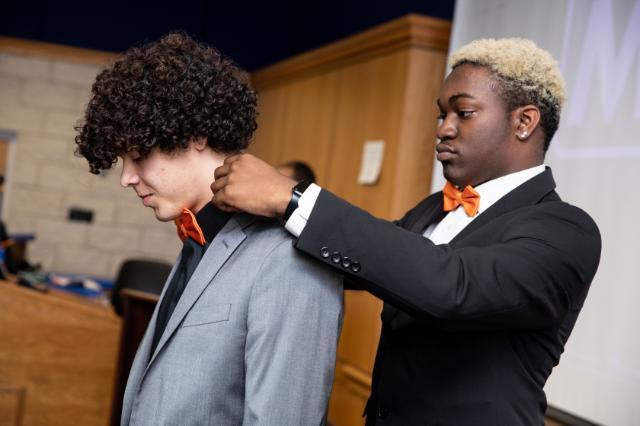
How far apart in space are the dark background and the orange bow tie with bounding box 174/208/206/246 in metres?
4.67

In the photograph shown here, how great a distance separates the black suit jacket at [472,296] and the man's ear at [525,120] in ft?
0.33

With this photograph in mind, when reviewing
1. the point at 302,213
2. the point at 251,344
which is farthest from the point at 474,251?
the point at 251,344

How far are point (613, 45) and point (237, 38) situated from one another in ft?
15.2

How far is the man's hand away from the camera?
56.3 inches

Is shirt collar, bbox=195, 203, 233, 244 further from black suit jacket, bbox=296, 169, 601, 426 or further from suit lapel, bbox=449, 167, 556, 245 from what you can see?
suit lapel, bbox=449, 167, 556, 245

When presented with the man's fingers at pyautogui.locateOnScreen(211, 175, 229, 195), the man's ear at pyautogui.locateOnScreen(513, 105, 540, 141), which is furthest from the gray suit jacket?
the man's ear at pyautogui.locateOnScreen(513, 105, 540, 141)

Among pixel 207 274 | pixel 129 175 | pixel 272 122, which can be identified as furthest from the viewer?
pixel 272 122

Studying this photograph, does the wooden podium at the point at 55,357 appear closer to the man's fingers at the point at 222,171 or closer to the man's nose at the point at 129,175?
the man's nose at the point at 129,175

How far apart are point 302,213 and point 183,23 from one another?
5599 millimetres

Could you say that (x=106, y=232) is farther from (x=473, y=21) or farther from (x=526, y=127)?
(x=526, y=127)

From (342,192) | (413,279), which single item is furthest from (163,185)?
(342,192)

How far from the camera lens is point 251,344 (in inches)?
55.2

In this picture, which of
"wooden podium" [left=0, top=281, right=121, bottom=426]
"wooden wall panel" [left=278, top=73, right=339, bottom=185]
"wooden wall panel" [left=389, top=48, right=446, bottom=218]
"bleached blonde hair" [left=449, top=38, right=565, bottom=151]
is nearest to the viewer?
"bleached blonde hair" [left=449, top=38, right=565, bottom=151]

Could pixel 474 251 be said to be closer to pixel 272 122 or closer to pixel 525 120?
pixel 525 120
